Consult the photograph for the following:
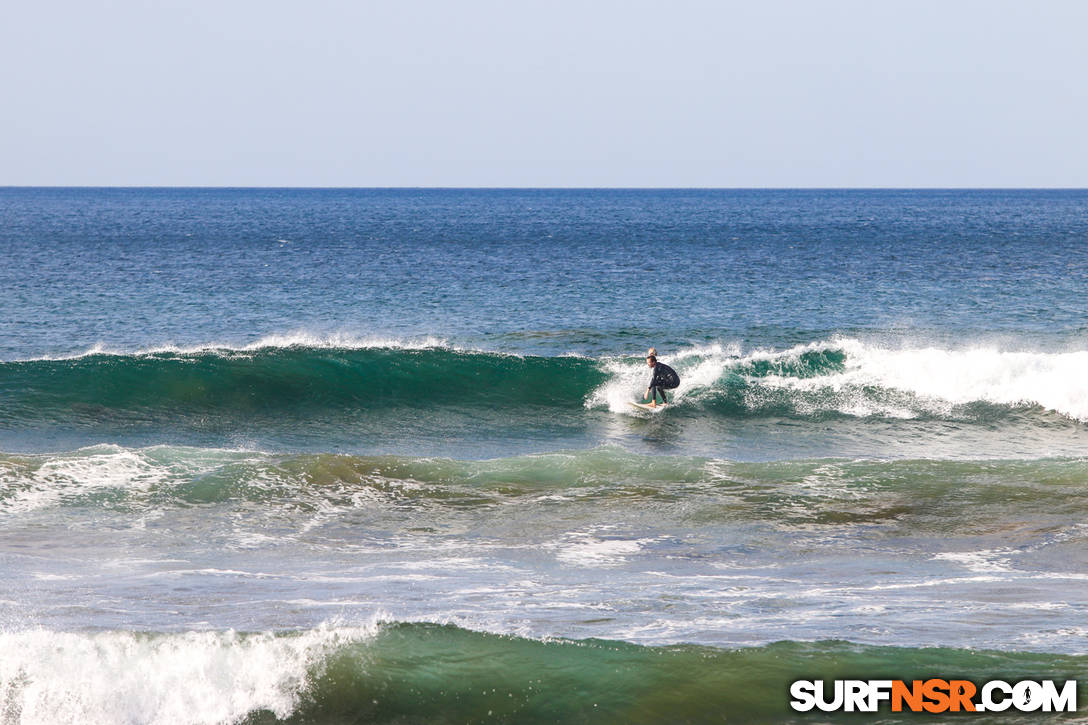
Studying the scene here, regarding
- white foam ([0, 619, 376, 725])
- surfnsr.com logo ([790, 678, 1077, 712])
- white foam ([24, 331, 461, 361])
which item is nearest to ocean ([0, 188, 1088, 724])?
white foam ([0, 619, 376, 725])

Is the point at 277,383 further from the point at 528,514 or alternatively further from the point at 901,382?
the point at 901,382

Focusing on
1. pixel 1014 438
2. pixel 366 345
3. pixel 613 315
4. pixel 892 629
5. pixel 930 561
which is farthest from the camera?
pixel 613 315

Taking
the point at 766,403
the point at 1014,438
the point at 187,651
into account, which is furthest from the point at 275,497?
A: the point at 1014,438

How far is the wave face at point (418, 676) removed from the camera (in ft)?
26.8

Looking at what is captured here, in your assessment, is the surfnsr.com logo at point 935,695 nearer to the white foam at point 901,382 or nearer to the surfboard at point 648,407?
the surfboard at point 648,407

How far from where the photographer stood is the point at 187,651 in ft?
28.0

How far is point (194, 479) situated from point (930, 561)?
10066 mm

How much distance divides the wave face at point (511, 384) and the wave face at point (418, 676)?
13280 mm

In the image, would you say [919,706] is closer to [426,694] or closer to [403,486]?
[426,694]

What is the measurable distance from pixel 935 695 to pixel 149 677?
19.9ft

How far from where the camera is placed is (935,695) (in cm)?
811

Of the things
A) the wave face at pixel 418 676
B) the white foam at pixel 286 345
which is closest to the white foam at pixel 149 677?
the wave face at pixel 418 676

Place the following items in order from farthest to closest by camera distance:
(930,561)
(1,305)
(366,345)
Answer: (1,305)
(366,345)
(930,561)

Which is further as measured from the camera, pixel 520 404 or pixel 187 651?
pixel 520 404
